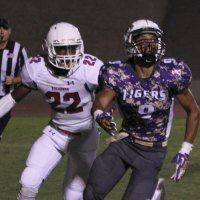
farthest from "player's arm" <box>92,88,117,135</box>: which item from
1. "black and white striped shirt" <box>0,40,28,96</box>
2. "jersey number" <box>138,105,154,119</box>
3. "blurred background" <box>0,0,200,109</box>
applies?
"blurred background" <box>0,0,200,109</box>

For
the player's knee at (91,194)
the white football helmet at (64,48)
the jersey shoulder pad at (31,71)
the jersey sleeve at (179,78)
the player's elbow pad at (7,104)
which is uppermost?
the jersey sleeve at (179,78)

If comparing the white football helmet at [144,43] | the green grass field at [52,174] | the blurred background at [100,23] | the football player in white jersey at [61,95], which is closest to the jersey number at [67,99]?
the football player in white jersey at [61,95]

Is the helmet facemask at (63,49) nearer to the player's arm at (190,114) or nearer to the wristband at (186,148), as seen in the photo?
the player's arm at (190,114)

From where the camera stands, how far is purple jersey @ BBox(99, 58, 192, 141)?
5.55 metres

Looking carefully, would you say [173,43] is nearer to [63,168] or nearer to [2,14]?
[2,14]

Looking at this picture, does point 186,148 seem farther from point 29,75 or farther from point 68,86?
point 29,75

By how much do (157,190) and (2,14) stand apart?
31.2 feet

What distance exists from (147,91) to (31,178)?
1.14m

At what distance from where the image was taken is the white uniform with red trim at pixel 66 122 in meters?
6.15

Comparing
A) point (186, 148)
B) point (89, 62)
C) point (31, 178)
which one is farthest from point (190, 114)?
point (31, 178)

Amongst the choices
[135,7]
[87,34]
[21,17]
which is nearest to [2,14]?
[21,17]

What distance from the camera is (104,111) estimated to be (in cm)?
549

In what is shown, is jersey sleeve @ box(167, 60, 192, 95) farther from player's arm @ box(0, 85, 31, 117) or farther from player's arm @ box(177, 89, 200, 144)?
player's arm @ box(0, 85, 31, 117)

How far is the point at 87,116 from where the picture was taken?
6.39 metres
